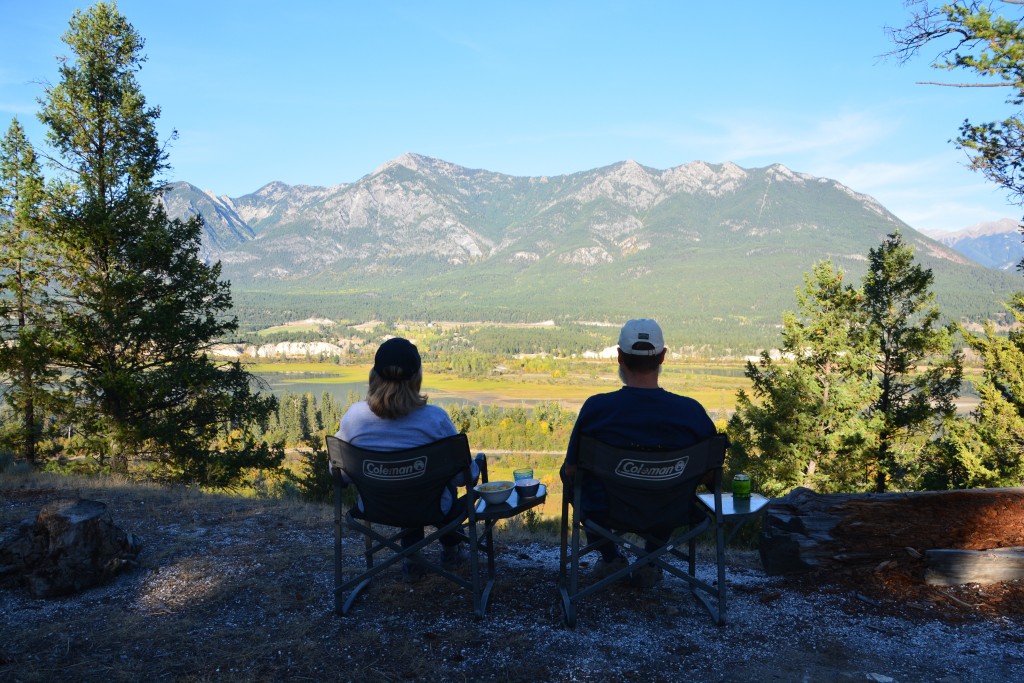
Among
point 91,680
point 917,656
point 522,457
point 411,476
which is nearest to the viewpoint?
point 91,680

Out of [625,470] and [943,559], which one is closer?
[625,470]

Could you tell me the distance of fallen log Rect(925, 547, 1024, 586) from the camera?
3434 millimetres

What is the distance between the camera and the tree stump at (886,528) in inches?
144

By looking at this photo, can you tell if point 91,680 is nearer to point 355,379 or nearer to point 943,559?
point 943,559

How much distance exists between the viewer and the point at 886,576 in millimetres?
3600

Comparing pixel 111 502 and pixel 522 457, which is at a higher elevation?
pixel 111 502

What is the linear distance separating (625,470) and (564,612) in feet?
2.82

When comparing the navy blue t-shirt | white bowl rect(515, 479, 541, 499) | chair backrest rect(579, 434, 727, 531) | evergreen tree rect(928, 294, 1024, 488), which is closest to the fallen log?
chair backrest rect(579, 434, 727, 531)

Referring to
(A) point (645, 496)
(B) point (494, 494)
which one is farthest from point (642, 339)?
(B) point (494, 494)

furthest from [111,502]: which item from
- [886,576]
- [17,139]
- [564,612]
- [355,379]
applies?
[355,379]

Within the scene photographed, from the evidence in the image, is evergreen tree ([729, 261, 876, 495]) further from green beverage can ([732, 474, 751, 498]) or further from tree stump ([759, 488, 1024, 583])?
green beverage can ([732, 474, 751, 498])

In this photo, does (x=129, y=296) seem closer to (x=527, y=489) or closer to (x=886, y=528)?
(x=527, y=489)

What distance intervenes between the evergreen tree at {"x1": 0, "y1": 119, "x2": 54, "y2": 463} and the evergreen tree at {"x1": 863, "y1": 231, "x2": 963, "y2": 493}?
18.4m

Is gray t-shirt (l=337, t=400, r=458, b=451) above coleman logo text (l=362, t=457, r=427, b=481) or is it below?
above
